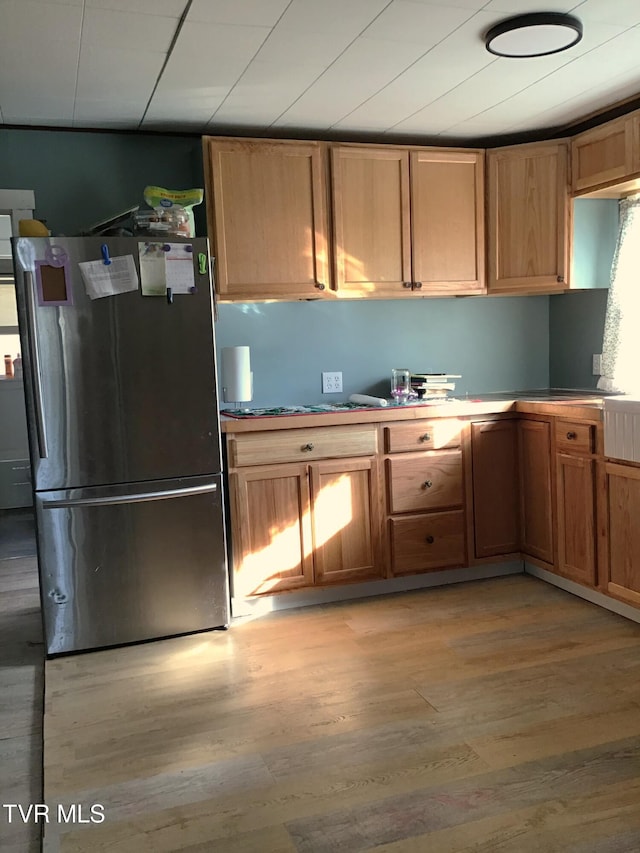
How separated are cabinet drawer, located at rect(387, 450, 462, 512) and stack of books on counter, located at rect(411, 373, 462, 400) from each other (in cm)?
36

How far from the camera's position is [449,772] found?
6.63 ft

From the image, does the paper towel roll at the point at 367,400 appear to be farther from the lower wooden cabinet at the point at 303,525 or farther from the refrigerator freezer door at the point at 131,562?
the refrigerator freezer door at the point at 131,562

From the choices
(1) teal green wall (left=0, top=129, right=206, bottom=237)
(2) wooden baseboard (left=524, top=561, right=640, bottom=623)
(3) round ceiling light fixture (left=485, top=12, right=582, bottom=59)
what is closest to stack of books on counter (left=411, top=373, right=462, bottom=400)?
(2) wooden baseboard (left=524, top=561, right=640, bottom=623)

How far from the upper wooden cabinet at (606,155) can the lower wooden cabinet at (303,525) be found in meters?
1.65

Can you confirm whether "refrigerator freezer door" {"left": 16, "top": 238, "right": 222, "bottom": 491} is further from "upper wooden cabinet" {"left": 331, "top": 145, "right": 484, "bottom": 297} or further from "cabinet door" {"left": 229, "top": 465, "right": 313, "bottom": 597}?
"upper wooden cabinet" {"left": 331, "top": 145, "right": 484, "bottom": 297}

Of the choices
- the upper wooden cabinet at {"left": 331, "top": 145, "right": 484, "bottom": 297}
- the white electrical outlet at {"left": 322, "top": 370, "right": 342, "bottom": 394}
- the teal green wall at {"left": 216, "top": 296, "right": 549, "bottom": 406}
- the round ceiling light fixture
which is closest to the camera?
the round ceiling light fixture

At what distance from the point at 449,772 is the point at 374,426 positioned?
166 centimetres

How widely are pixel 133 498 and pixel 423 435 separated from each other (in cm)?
135

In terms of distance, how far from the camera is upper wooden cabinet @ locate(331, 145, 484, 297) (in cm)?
351

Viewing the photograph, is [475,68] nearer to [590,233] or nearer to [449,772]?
[590,233]

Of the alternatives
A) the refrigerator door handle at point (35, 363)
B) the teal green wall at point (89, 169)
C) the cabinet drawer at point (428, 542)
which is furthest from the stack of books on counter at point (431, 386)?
the refrigerator door handle at point (35, 363)

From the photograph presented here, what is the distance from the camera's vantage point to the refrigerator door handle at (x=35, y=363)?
2.76 meters

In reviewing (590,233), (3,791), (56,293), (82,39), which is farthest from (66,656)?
(590,233)

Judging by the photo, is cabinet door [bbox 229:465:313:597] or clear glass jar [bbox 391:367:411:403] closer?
cabinet door [bbox 229:465:313:597]
